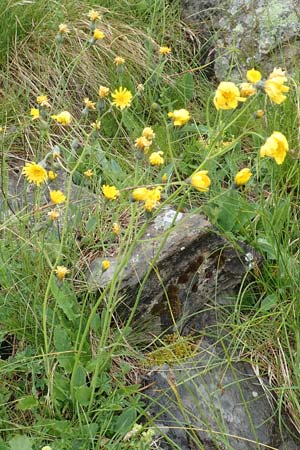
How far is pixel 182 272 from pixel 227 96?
861 millimetres

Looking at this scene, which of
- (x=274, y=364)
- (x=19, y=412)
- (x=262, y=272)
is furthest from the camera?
(x=262, y=272)

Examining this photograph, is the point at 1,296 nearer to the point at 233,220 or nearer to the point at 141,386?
the point at 141,386

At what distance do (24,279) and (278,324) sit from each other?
778 mm

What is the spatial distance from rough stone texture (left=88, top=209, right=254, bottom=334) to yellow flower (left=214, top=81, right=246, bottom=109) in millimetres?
711

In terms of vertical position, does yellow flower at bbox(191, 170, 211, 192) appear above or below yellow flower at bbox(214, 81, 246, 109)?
below

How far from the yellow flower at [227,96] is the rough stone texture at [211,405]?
777 millimetres

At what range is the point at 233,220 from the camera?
7.15 feet

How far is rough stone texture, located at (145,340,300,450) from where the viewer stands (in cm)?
183

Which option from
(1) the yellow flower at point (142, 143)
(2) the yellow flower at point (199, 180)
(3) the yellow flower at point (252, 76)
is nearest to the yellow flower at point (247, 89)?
(3) the yellow flower at point (252, 76)

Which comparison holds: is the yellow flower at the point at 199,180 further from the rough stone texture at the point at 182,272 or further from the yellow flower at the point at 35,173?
the rough stone texture at the point at 182,272

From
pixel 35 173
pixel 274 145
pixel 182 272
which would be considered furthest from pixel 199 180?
pixel 182 272

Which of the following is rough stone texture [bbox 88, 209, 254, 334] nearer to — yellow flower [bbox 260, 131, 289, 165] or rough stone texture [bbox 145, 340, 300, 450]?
rough stone texture [bbox 145, 340, 300, 450]

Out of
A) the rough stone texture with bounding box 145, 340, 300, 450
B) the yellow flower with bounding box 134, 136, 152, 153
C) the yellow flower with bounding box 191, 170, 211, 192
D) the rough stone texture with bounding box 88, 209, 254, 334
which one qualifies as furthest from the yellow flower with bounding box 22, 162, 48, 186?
the rough stone texture with bounding box 145, 340, 300, 450

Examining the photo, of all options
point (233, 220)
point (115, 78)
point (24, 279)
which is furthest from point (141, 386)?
point (115, 78)
